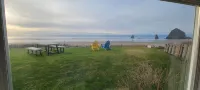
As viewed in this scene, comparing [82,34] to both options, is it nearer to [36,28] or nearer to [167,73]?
[36,28]

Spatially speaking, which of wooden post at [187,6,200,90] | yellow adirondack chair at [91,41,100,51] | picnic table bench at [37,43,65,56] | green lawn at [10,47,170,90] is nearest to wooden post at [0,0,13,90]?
green lawn at [10,47,170,90]

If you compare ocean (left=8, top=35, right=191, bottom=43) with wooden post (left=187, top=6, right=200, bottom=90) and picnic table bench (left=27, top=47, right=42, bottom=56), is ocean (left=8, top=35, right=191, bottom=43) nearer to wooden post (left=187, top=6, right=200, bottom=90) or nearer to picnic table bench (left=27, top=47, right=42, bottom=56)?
picnic table bench (left=27, top=47, right=42, bottom=56)

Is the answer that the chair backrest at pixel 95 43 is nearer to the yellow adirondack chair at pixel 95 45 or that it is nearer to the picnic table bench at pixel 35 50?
the yellow adirondack chair at pixel 95 45

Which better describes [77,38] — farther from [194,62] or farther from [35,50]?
[194,62]

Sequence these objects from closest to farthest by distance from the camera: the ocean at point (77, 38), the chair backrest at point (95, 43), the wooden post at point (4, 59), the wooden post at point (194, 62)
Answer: the wooden post at point (4, 59), the ocean at point (77, 38), the chair backrest at point (95, 43), the wooden post at point (194, 62)

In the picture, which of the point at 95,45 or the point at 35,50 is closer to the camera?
the point at 35,50

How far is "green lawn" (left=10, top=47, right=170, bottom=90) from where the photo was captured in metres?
1.05

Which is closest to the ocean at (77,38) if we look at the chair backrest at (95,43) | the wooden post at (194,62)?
the chair backrest at (95,43)

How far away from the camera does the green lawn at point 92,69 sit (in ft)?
3.43

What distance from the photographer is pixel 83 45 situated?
115 cm

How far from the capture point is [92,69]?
1169mm

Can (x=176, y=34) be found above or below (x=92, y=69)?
above

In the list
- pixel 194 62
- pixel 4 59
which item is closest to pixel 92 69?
pixel 4 59

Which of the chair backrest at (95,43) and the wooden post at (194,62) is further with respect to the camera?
the wooden post at (194,62)
